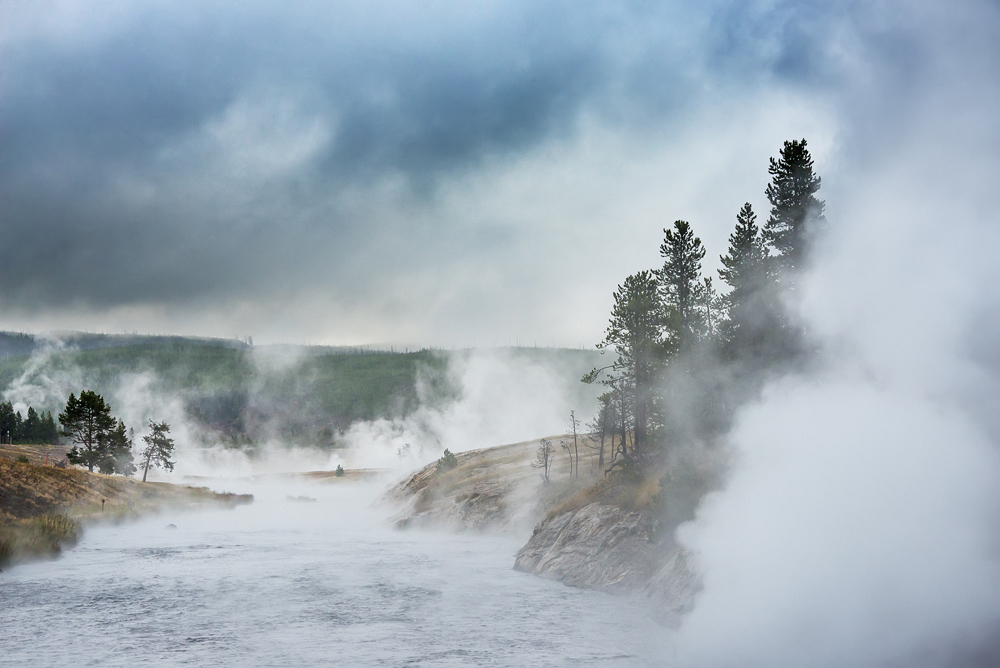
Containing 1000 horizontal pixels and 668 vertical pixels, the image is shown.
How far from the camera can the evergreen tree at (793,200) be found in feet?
124

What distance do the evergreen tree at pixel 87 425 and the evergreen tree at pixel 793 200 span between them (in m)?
66.0

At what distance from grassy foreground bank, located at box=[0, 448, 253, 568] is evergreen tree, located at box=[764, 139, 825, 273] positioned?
40.1 meters

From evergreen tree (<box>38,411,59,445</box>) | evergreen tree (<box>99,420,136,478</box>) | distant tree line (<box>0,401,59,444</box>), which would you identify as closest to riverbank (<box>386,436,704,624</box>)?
evergreen tree (<box>99,420,136,478</box>)

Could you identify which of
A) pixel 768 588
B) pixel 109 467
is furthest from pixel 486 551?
pixel 109 467

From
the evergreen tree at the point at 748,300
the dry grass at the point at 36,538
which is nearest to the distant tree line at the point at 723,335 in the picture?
the evergreen tree at the point at 748,300

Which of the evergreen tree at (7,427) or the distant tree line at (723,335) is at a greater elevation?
the distant tree line at (723,335)

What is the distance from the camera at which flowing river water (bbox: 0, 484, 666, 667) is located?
1575 centimetres

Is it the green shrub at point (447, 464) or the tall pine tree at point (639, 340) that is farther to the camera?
the green shrub at point (447, 464)

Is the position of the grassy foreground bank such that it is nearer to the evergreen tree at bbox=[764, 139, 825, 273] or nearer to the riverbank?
the riverbank

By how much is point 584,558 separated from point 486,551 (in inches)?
453

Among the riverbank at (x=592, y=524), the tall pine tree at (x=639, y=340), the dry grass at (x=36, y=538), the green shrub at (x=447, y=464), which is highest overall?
the tall pine tree at (x=639, y=340)

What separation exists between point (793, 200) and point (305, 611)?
3285 cm

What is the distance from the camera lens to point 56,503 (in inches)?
1759

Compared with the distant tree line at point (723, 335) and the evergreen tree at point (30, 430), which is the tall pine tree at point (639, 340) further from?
the evergreen tree at point (30, 430)
